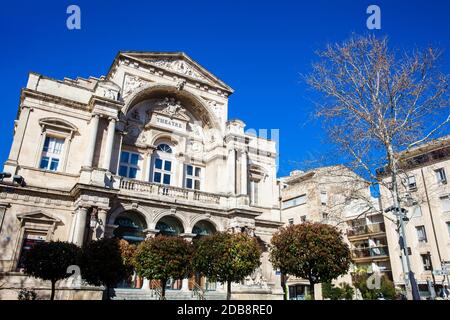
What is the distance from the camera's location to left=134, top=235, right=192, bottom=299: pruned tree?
616 inches

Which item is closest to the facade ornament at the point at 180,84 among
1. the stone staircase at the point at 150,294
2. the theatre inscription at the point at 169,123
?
the theatre inscription at the point at 169,123

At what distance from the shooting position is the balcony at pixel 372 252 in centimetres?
3959

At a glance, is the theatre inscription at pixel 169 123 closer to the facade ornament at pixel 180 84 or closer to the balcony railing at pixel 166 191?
the facade ornament at pixel 180 84

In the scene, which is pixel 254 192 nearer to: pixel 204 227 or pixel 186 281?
pixel 204 227

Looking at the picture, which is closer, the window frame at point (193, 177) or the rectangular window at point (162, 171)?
the rectangular window at point (162, 171)

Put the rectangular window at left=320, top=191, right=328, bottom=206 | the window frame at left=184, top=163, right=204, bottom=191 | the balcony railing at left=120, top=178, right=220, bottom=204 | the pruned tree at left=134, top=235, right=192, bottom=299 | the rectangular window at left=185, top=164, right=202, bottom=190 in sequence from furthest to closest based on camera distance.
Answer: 1. the rectangular window at left=320, top=191, right=328, bottom=206
2. the rectangular window at left=185, top=164, right=202, bottom=190
3. the window frame at left=184, top=163, right=204, bottom=191
4. the balcony railing at left=120, top=178, right=220, bottom=204
5. the pruned tree at left=134, top=235, right=192, bottom=299

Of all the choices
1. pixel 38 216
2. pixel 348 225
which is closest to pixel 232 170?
pixel 38 216

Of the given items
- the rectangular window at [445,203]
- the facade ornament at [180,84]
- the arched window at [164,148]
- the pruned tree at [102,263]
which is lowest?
the pruned tree at [102,263]

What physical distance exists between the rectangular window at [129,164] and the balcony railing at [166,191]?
2.50 metres

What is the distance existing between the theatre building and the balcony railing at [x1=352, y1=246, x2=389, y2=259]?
18239mm

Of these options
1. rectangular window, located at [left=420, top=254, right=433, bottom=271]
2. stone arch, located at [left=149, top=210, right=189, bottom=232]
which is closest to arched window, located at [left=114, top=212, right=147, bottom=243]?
stone arch, located at [left=149, top=210, right=189, bottom=232]

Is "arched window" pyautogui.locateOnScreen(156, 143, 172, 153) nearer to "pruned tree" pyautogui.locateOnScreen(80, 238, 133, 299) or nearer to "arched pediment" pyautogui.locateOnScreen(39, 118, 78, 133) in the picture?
"arched pediment" pyautogui.locateOnScreen(39, 118, 78, 133)

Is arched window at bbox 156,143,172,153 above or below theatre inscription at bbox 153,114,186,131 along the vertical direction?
below
